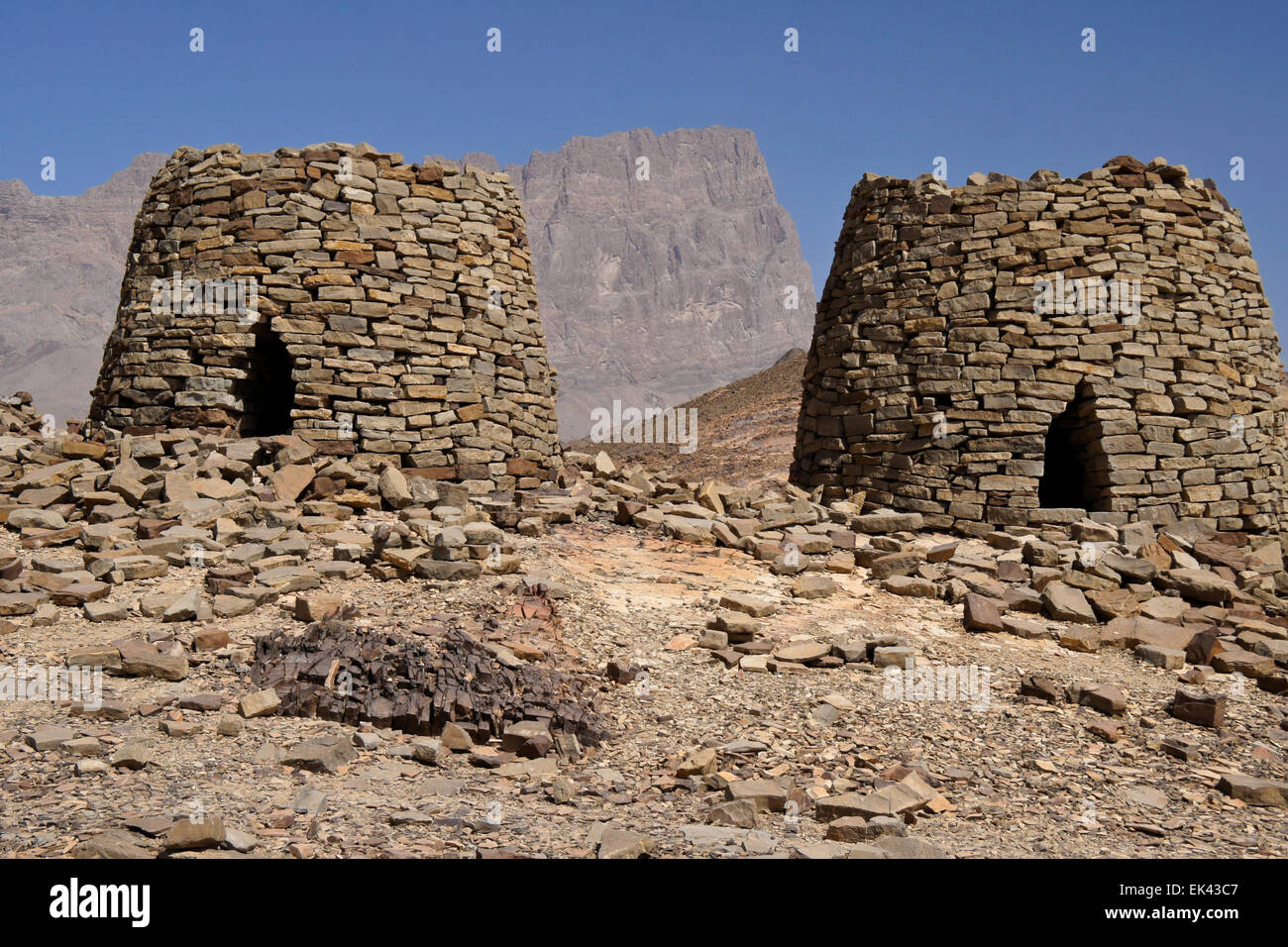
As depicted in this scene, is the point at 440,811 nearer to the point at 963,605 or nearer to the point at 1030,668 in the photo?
the point at 1030,668

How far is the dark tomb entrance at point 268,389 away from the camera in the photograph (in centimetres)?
966

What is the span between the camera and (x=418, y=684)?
5168mm

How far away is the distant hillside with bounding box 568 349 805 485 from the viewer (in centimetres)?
2105


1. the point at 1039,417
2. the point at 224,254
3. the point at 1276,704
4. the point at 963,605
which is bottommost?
the point at 1276,704

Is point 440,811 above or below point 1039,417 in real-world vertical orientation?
below

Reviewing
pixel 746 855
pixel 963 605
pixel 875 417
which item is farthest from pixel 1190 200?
pixel 746 855

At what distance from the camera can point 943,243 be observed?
9852 millimetres

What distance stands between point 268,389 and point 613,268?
365 ft

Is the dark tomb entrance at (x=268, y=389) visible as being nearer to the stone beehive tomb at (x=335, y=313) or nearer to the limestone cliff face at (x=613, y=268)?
the stone beehive tomb at (x=335, y=313)

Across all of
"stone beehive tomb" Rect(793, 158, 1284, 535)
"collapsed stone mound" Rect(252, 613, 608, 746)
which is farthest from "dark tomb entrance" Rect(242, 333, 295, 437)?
"stone beehive tomb" Rect(793, 158, 1284, 535)

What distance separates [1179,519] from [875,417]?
3.07 meters

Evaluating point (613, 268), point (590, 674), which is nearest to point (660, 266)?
point (613, 268)

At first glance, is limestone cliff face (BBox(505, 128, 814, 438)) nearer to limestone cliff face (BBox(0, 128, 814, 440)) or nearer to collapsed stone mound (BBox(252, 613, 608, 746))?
limestone cliff face (BBox(0, 128, 814, 440))

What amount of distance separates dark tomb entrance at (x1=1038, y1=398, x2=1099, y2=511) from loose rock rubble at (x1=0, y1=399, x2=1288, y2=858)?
1042mm
